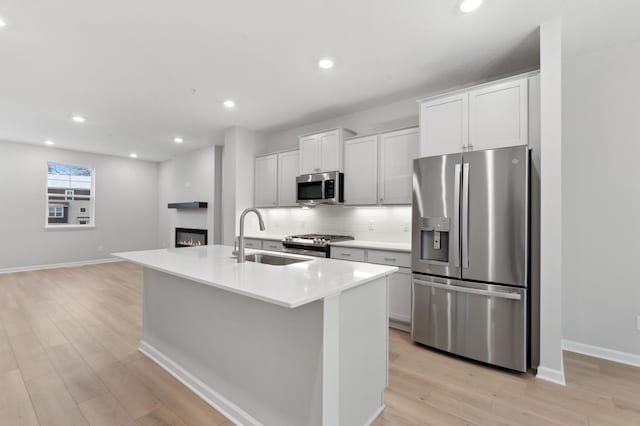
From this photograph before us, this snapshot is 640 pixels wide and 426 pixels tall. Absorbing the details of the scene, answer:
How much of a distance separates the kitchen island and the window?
20.7 ft

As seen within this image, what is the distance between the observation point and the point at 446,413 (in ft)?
6.13

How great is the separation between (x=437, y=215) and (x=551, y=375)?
1493mm

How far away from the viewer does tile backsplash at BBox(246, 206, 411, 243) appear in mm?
3930

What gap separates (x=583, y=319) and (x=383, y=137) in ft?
9.12

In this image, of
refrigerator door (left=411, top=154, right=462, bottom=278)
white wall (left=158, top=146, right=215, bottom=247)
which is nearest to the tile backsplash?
refrigerator door (left=411, top=154, right=462, bottom=278)

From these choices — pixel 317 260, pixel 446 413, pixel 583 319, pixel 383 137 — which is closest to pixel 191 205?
pixel 383 137

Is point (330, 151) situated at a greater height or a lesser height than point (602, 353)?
greater

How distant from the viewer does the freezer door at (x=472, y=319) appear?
7.69 feet

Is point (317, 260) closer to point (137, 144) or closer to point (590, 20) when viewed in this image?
point (590, 20)

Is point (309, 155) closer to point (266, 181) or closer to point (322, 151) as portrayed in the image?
point (322, 151)

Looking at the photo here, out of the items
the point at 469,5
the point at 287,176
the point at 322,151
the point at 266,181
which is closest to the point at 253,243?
the point at 266,181

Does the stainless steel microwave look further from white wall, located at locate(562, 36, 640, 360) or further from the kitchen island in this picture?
white wall, located at locate(562, 36, 640, 360)

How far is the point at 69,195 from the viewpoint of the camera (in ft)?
22.5

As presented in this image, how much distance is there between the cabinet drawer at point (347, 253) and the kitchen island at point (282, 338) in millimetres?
1408
